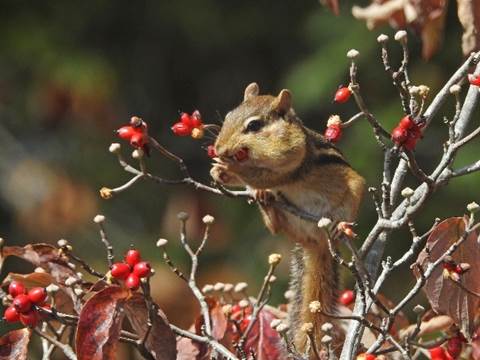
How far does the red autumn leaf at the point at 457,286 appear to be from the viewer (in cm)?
134

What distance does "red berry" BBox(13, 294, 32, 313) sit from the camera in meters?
1.29

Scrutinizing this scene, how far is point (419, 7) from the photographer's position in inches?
44.1

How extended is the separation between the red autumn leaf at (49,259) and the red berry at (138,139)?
0.63 ft

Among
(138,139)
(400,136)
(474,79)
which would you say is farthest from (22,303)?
(474,79)

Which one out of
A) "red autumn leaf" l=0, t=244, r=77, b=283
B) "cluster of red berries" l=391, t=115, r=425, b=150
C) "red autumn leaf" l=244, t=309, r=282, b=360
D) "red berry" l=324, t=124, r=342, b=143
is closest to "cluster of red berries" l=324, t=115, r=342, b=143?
"red berry" l=324, t=124, r=342, b=143

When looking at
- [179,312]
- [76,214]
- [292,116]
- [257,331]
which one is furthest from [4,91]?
[257,331]

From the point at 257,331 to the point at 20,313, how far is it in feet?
1.27

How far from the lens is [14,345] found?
1.36 metres

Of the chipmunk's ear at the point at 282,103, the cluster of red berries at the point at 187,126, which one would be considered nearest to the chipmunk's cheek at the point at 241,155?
the chipmunk's ear at the point at 282,103

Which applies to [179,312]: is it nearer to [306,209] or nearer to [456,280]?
[306,209]

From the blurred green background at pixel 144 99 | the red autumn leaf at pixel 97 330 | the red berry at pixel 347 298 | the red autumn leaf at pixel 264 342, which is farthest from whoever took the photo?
the blurred green background at pixel 144 99

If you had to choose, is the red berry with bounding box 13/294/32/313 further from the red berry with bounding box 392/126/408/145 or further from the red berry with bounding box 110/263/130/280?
the red berry with bounding box 392/126/408/145

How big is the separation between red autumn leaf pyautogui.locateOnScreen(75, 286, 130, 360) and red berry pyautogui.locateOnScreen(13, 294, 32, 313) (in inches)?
3.0

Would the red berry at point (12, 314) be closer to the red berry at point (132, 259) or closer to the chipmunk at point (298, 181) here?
the red berry at point (132, 259)
